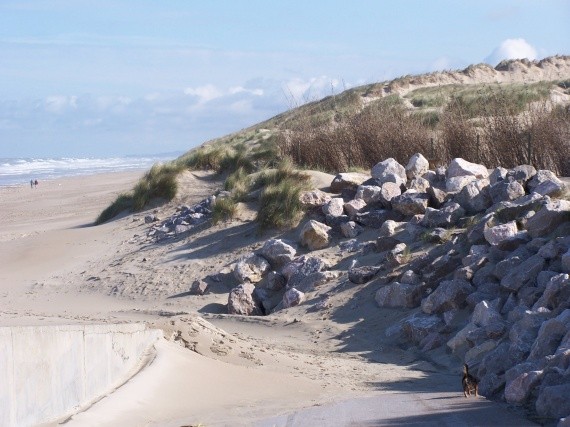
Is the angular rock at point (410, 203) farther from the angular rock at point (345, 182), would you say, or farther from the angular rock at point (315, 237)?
the angular rock at point (345, 182)

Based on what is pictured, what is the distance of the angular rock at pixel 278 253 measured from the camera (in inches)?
546

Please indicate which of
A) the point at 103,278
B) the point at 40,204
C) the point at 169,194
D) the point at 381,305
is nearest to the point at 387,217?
the point at 381,305

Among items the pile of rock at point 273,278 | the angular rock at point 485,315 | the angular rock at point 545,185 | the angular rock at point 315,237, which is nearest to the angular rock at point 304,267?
the pile of rock at point 273,278

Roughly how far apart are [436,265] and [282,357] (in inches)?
111

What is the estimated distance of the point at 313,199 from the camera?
15.6 metres

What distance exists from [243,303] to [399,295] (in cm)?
249

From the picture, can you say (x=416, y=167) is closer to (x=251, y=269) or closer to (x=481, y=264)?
(x=251, y=269)

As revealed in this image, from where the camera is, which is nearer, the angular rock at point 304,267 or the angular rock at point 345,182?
the angular rock at point 304,267

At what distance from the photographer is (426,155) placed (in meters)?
17.8

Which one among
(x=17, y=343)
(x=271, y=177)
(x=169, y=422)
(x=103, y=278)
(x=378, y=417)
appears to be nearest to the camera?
(x=17, y=343)

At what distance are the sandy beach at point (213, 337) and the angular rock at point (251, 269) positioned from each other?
34 centimetres

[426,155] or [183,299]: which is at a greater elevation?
[426,155]

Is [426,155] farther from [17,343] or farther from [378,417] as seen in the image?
[17,343]

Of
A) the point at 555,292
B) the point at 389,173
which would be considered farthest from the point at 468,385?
the point at 389,173
